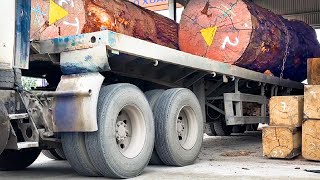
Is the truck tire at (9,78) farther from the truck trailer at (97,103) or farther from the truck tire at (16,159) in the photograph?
the truck tire at (16,159)

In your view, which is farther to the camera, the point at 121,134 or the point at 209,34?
the point at 209,34

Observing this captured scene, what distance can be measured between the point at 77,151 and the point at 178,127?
63.0 inches

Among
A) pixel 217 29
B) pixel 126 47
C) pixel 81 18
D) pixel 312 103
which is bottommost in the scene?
pixel 312 103

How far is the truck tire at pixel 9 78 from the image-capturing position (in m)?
4.09

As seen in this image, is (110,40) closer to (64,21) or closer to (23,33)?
(23,33)

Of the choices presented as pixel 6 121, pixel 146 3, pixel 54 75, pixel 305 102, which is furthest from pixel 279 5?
pixel 6 121

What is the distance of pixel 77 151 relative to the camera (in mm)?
4574

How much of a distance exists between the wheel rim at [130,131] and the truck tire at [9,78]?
115 cm

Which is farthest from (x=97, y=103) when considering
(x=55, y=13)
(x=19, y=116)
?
(x=55, y=13)

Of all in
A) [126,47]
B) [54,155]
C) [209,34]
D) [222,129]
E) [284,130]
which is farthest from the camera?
[222,129]

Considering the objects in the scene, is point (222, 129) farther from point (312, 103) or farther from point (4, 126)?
point (4, 126)

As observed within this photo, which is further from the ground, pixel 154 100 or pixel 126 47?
pixel 126 47

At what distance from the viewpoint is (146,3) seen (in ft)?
43.8

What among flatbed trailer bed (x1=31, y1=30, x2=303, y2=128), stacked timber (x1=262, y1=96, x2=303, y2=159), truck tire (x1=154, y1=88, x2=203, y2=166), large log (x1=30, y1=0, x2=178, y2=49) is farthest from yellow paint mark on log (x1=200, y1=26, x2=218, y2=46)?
truck tire (x1=154, y1=88, x2=203, y2=166)
